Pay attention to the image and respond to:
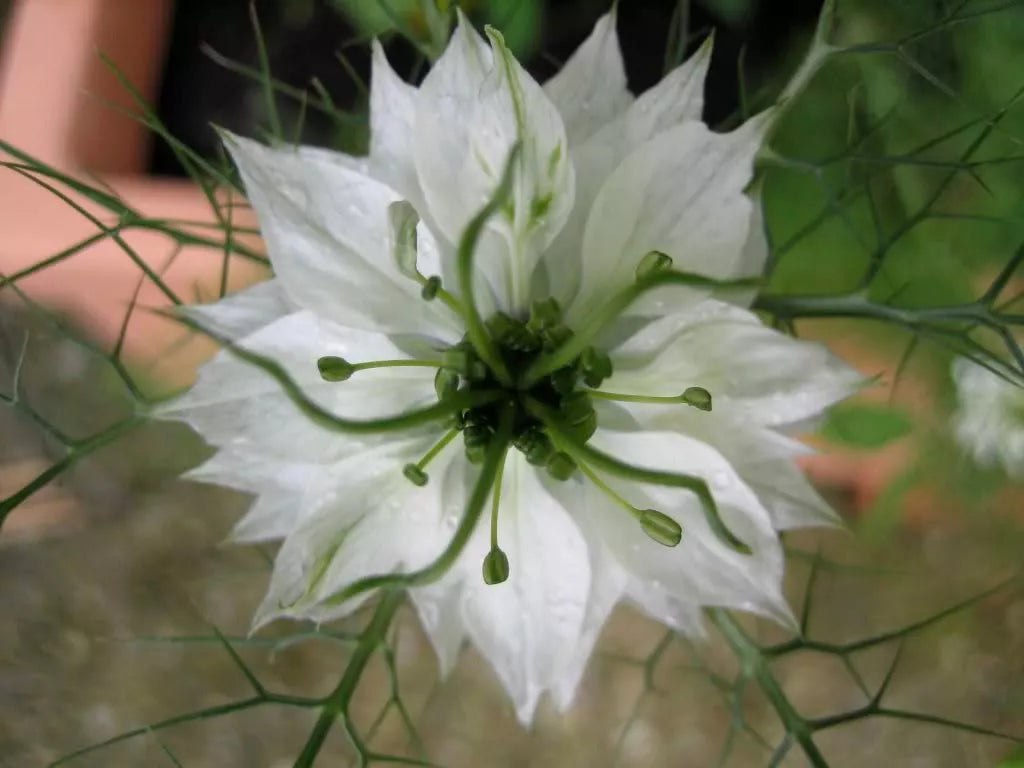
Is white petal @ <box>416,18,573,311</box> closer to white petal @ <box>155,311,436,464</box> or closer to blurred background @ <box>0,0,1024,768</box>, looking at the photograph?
Answer: white petal @ <box>155,311,436,464</box>

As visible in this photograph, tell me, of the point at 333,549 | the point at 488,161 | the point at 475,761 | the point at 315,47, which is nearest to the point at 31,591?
the point at 475,761

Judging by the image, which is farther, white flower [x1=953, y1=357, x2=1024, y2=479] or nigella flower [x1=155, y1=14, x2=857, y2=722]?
white flower [x1=953, y1=357, x2=1024, y2=479]

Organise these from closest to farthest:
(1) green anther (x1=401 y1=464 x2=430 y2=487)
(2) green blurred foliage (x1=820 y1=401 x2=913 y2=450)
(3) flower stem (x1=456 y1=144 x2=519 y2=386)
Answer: (3) flower stem (x1=456 y1=144 x2=519 y2=386) < (1) green anther (x1=401 y1=464 x2=430 y2=487) < (2) green blurred foliage (x1=820 y1=401 x2=913 y2=450)

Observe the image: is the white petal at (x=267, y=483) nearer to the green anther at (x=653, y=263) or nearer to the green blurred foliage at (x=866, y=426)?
the green anther at (x=653, y=263)

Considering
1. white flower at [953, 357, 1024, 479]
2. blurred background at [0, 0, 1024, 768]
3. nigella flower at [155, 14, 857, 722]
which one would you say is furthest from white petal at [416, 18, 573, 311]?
white flower at [953, 357, 1024, 479]

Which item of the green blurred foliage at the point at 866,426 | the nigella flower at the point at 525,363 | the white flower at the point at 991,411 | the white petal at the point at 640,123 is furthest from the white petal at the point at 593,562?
the white flower at the point at 991,411
